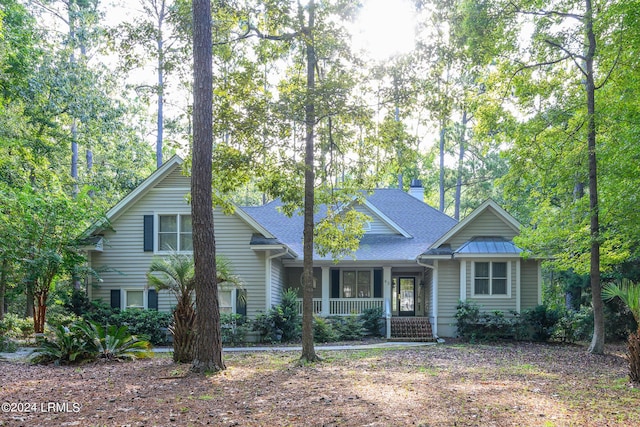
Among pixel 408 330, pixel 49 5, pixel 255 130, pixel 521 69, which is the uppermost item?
pixel 49 5

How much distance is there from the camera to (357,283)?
22.8 m

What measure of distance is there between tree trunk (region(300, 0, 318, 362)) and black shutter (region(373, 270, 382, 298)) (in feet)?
31.3

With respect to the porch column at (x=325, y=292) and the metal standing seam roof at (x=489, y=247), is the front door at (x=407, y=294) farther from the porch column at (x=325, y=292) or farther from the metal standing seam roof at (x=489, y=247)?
the metal standing seam roof at (x=489, y=247)

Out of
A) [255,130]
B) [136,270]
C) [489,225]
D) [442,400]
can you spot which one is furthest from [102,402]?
[489,225]

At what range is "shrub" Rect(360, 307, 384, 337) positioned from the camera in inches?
788

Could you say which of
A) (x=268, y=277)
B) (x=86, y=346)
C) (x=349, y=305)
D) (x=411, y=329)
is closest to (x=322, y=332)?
(x=268, y=277)

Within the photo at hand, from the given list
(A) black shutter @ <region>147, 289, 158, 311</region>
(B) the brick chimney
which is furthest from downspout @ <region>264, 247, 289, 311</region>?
(B) the brick chimney

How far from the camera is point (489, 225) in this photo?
1983 cm

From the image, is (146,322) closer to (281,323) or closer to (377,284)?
(281,323)

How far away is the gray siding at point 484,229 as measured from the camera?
1978 centimetres

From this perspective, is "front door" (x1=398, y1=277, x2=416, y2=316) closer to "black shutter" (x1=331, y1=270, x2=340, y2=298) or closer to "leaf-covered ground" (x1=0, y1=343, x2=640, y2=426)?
"black shutter" (x1=331, y1=270, x2=340, y2=298)

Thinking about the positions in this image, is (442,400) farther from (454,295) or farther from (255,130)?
(454,295)

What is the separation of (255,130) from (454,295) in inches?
412

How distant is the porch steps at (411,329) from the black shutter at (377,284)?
1802 millimetres
